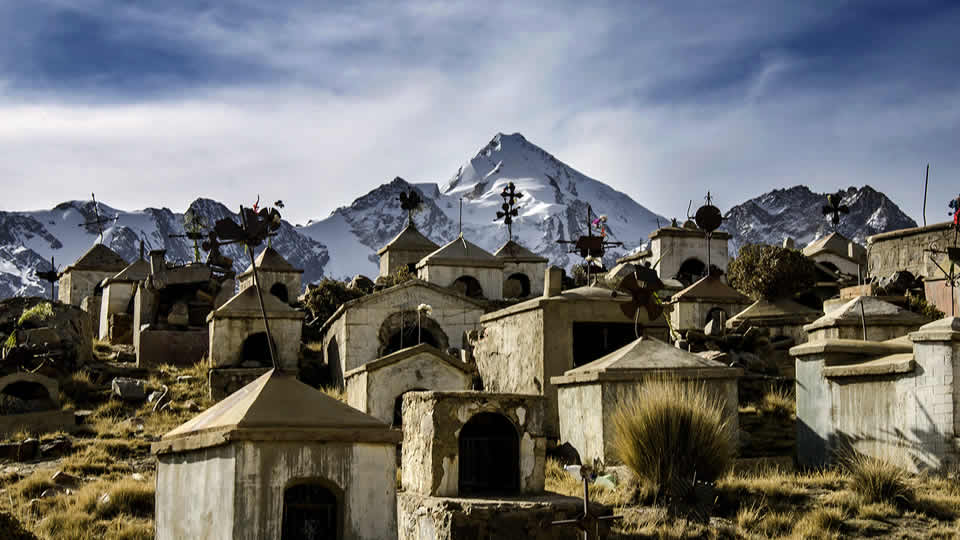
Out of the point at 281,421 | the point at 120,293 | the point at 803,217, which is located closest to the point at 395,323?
the point at 120,293

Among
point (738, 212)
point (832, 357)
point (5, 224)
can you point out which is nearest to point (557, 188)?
point (738, 212)

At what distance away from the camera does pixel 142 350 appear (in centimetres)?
3081

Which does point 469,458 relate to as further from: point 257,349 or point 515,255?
point 515,255

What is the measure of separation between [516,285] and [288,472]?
3126 centimetres

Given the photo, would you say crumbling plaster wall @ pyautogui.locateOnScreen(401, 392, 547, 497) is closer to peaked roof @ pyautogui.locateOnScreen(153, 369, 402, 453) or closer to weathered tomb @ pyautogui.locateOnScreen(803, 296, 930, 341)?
peaked roof @ pyautogui.locateOnScreen(153, 369, 402, 453)

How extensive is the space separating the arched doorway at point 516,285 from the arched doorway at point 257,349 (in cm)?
→ 1407

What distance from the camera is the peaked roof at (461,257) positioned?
3684cm

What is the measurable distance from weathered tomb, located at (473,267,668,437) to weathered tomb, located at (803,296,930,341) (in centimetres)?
327

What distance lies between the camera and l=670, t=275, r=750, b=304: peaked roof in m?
30.6

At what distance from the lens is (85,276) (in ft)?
150

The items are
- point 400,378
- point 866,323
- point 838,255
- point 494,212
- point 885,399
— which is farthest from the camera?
point 494,212

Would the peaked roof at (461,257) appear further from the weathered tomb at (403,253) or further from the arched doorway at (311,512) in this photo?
the arched doorway at (311,512)

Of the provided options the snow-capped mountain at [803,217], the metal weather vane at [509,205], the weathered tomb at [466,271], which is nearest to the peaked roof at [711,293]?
the weathered tomb at [466,271]

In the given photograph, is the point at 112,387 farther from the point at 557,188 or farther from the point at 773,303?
the point at 557,188
